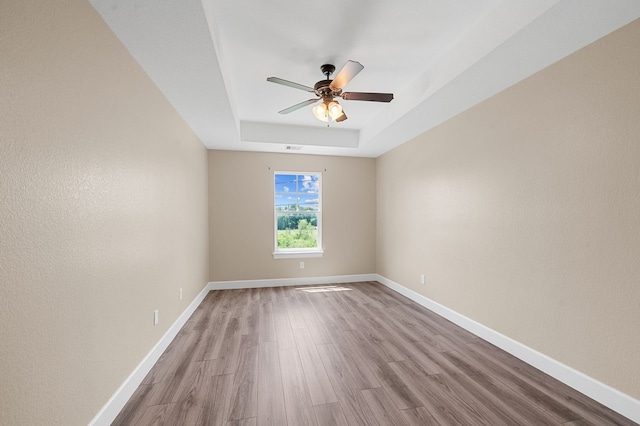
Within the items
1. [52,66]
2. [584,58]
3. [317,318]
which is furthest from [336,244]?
[52,66]

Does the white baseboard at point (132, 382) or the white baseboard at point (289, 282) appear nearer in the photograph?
the white baseboard at point (132, 382)

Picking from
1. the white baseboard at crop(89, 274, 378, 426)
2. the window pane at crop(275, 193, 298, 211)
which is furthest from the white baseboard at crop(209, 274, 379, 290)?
the window pane at crop(275, 193, 298, 211)

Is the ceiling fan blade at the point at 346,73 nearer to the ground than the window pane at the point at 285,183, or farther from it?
farther from it

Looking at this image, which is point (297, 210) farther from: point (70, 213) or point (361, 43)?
point (70, 213)

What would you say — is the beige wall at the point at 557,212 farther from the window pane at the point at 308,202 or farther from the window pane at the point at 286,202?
the window pane at the point at 286,202

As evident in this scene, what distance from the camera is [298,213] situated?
5141 mm

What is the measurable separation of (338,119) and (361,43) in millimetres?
744

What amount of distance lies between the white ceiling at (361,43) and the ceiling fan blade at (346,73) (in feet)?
1.03

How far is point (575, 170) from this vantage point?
200 cm

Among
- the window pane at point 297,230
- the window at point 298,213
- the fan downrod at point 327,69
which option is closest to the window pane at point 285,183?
the window at point 298,213

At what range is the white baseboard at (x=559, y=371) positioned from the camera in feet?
5.55

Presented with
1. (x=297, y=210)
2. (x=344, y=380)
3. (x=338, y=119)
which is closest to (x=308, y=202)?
(x=297, y=210)

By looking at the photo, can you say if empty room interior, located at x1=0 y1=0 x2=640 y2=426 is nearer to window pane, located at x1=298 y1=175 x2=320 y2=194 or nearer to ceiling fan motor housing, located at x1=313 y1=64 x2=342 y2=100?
ceiling fan motor housing, located at x1=313 y1=64 x2=342 y2=100

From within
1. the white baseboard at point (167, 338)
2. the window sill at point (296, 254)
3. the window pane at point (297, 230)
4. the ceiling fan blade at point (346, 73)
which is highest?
the ceiling fan blade at point (346, 73)
